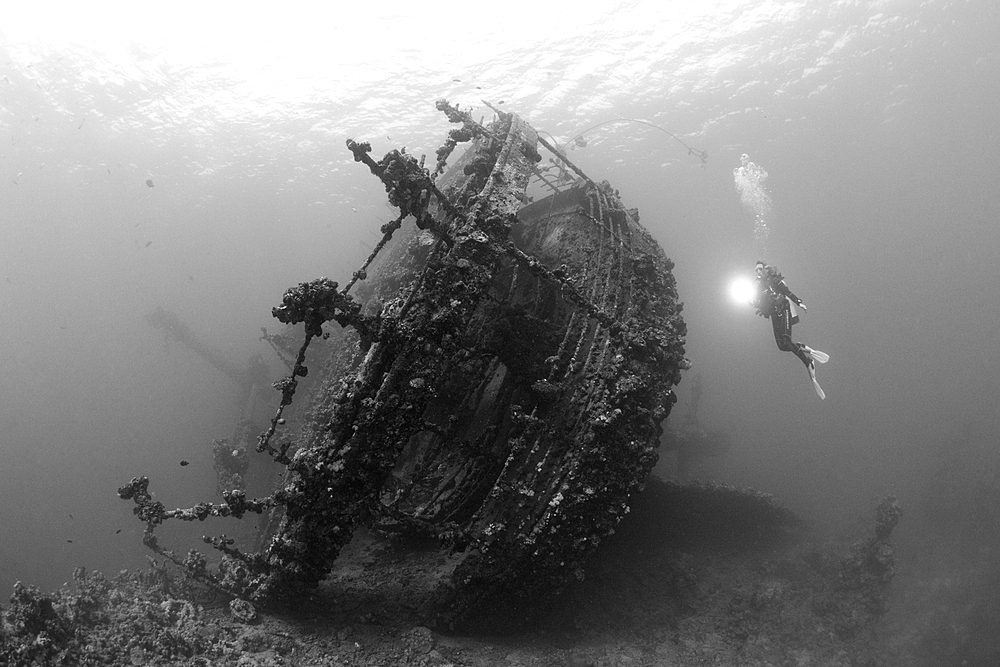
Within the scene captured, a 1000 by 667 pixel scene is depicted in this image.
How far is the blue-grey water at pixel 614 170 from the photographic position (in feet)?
82.2

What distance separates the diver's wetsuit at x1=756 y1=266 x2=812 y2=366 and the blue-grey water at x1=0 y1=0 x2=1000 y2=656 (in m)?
5.33

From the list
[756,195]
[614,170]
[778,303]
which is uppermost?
[756,195]

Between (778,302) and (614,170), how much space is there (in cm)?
3638

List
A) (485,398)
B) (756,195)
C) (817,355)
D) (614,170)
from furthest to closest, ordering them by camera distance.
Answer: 1. (756,195)
2. (614,170)
3. (817,355)
4. (485,398)

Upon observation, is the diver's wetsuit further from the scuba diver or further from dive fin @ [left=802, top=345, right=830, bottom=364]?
dive fin @ [left=802, top=345, right=830, bottom=364]

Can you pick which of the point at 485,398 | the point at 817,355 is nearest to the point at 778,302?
the point at 817,355

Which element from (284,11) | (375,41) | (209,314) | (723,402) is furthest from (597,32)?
(209,314)

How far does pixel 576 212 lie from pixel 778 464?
27838mm

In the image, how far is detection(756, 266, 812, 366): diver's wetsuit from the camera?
25.2 ft

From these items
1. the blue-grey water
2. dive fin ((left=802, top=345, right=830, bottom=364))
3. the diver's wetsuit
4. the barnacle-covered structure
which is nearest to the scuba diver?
the diver's wetsuit

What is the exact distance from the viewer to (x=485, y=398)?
608 centimetres

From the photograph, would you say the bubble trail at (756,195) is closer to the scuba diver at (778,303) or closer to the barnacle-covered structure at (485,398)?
the scuba diver at (778,303)

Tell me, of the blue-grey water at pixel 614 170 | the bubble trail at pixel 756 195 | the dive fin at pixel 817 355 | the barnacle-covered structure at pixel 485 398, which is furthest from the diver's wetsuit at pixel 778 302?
the bubble trail at pixel 756 195

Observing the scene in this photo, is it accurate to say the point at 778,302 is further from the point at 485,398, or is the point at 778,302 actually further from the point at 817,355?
the point at 485,398
